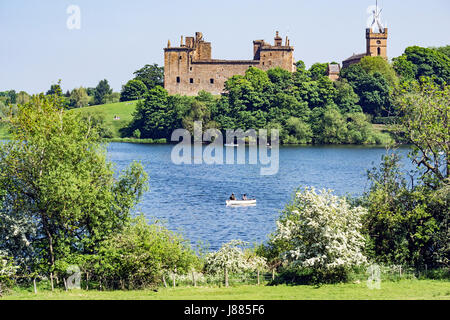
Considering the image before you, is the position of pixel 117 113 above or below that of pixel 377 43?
below

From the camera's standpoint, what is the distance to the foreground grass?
17.0 metres

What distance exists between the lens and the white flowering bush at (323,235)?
62.5 ft

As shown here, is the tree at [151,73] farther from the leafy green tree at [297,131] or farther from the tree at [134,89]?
the leafy green tree at [297,131]

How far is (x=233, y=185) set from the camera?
49219 mm

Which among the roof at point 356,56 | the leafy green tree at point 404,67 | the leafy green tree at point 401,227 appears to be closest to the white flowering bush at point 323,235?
the leafy green tree at point 401,227

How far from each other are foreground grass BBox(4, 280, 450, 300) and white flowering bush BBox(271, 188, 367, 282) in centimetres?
75

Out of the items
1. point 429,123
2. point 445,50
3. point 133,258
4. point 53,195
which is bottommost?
point 133,258

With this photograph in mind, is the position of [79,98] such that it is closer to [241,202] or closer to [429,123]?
[241,202]

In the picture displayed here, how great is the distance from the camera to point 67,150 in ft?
64.9

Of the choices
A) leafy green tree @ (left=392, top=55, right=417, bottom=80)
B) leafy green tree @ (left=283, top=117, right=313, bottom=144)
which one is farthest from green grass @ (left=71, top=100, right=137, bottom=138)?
leafy green tree @ (left=392, top=55, right=417, bottom=80)

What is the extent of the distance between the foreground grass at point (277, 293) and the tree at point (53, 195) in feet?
5.78

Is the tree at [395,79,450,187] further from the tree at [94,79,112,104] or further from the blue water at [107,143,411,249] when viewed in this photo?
the tree at [94,79,112,104]

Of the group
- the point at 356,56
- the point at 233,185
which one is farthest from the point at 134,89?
the point at 233,185

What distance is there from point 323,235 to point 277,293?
246cm
